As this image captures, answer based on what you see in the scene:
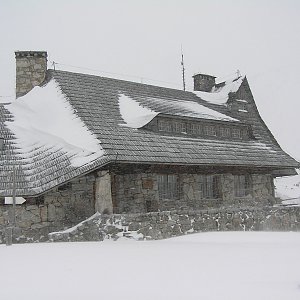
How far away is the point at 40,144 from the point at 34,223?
3.24 meters

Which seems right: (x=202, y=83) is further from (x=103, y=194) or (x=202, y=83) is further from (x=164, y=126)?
(x=103, y=194)

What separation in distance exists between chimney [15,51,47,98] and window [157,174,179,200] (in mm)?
7650

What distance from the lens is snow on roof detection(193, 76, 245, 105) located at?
80.6ft

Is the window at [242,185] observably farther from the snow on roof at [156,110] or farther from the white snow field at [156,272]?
the white snow field at [156,272]

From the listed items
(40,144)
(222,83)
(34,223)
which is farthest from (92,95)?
(222,83)

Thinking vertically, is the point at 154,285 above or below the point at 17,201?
below

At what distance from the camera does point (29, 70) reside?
20312mm

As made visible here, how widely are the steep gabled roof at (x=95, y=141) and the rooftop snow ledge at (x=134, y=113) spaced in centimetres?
18

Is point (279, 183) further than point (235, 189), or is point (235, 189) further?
point (279, 183)

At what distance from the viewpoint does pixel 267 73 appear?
10838 centimetres

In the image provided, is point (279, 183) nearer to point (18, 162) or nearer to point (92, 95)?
point (92, 95)

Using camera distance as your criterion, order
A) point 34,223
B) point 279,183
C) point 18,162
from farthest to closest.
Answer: point 279,183, point 18,162, point 34,223

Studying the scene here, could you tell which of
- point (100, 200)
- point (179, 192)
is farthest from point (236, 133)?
point (100, 200)

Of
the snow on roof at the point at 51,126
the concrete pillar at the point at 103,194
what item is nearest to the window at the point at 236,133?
the snow on roof at the point at 51,126
